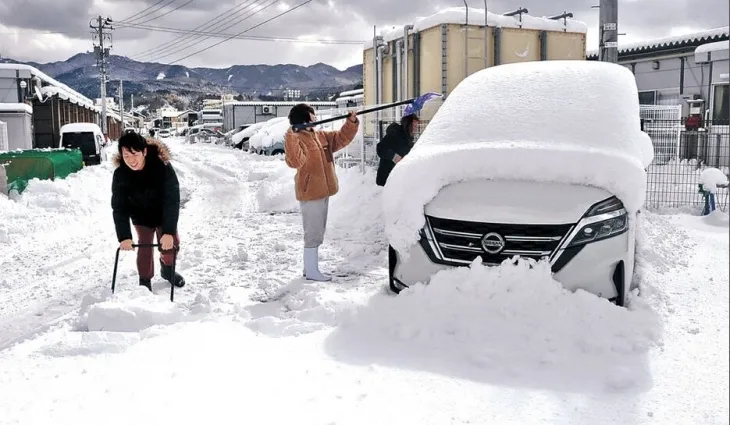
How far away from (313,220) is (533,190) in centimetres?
255

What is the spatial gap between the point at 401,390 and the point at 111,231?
7.59 m

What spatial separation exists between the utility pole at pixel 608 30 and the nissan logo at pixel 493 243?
183 inches

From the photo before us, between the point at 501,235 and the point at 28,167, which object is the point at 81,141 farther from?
the point at 501,235

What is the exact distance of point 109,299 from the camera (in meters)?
5.04

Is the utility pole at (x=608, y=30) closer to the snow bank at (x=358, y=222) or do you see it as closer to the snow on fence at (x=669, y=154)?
the snow on fence at (x=669, y=154)

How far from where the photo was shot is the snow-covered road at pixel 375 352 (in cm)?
314

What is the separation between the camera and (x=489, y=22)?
13.4 meters

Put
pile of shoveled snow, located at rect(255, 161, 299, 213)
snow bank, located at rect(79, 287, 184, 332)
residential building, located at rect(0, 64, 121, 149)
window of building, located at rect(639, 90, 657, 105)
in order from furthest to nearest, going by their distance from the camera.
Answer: residential building, located at rect(0, 64, 121, 149), window of building, located at rect(639, 90, 657, 105), pile of shoveled snow, located at rect(255, 161, 299, 213), snow bank, located at rect(79, 287, 184, 332)

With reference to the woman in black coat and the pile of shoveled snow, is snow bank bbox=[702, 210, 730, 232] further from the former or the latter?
the pile of shoveled snow

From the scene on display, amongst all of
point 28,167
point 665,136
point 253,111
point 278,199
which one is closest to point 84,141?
point 28,167

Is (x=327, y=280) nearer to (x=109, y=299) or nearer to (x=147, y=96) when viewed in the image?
(x=109, y=299)

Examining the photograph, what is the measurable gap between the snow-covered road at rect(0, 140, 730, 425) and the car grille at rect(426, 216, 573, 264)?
15 centimetres

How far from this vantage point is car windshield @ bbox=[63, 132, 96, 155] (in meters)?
25.4

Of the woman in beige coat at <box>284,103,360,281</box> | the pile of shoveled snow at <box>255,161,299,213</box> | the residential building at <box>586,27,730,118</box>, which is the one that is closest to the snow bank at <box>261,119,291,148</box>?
the residential building at <box>586,27,730,118</box>
